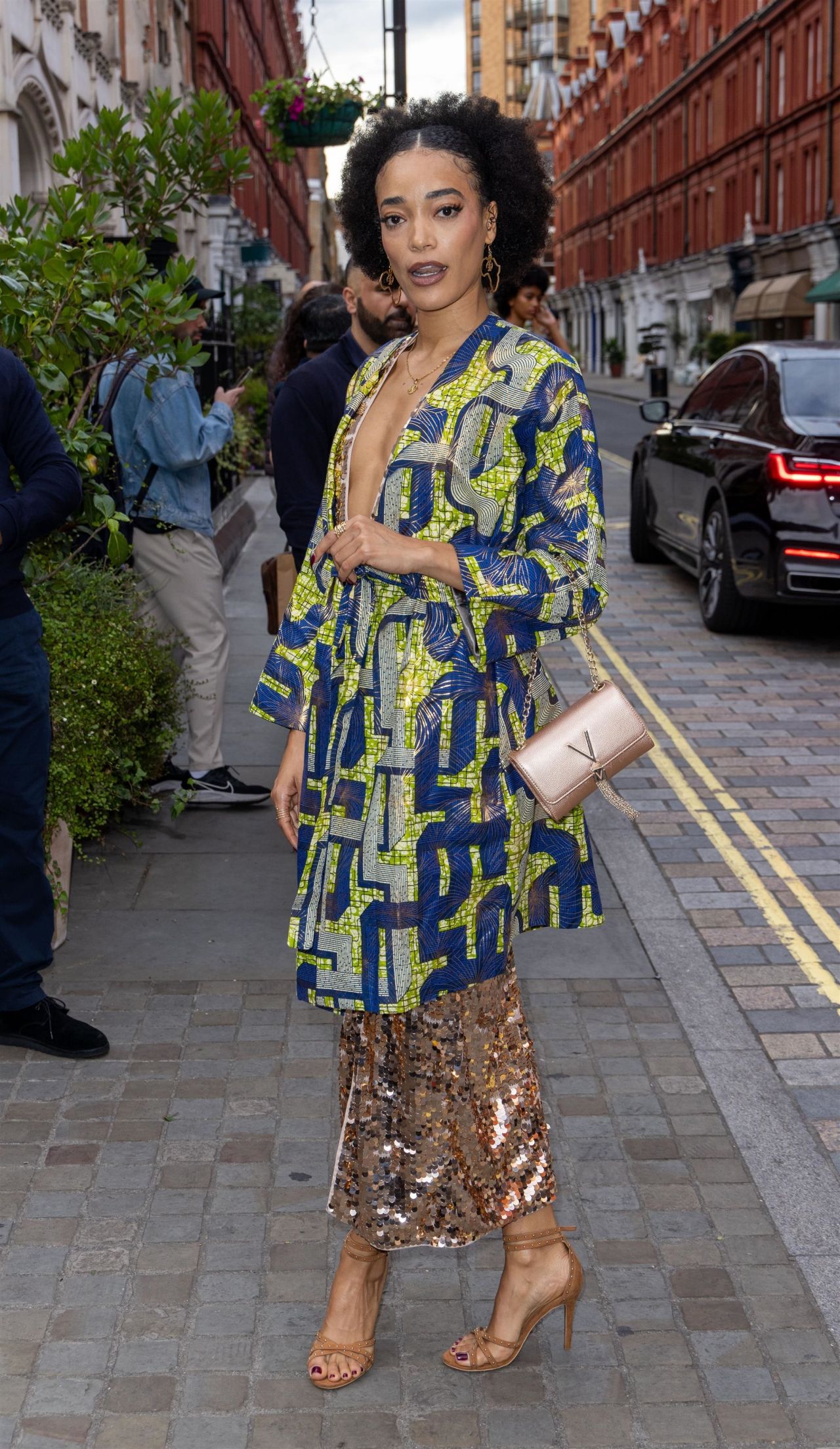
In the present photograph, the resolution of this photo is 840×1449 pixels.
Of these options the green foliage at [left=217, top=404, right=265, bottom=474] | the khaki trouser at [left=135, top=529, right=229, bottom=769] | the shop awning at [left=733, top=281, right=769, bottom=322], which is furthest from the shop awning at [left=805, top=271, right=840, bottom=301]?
the khaki trouser at [left=135, top=529, right=229, bottom=769]

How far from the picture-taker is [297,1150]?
381cm

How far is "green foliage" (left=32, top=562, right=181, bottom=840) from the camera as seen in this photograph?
506cm

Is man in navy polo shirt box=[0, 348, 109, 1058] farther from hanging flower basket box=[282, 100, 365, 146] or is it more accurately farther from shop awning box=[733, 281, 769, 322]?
shop awning box=[733, 281, 769, 322]

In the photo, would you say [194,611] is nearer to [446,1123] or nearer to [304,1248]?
[304,1248]

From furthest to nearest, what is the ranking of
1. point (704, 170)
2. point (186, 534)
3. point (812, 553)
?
point (704, 170), point (812, 553), point (186, 534)

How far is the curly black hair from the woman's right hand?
0.93 metres

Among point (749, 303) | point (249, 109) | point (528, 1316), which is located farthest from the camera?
point (749, 303)

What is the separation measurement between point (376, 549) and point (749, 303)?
51040 mm

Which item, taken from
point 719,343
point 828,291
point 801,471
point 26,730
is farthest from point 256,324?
point 719,343

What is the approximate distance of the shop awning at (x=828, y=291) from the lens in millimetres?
40219

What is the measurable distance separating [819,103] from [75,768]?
46.1 meters

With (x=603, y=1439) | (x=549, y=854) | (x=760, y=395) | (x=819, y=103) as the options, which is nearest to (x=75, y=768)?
(x=549, y=854)

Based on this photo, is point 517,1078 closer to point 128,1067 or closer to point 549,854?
point 549,854

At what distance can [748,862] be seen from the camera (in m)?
6.07
